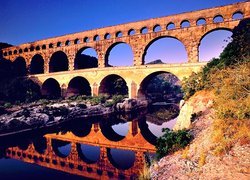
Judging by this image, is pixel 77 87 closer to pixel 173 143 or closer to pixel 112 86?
pixel 112 86

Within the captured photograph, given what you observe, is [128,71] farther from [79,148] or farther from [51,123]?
[79,148]

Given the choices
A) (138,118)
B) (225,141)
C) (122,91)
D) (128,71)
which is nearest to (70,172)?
(225,141)

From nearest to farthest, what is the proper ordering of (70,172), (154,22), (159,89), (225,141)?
(225,141) < (70,172) < (154,22) < (159,89)

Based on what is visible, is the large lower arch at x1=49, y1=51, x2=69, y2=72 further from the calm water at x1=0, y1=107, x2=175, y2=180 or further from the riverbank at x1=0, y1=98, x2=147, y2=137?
the calm water at x1=0, y1=107, x2=175, y2=180

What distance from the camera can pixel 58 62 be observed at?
149 feet

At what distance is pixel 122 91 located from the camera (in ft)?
137

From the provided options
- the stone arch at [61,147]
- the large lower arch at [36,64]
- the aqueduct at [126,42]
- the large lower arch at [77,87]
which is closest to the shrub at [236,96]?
the stone arch at [61,147]

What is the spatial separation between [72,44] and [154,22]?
14967 millimetres

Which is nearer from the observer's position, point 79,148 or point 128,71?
point 79,148

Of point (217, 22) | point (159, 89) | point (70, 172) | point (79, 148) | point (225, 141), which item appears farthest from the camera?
point (159, 89)

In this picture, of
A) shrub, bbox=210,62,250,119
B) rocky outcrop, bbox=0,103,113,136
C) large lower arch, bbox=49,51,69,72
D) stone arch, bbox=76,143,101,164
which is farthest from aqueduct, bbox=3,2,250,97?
shrub, bbox=210,62,250,119

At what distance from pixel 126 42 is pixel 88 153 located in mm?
23329

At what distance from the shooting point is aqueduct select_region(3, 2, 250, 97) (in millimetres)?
28939

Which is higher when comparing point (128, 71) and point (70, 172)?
point (128, 71)
